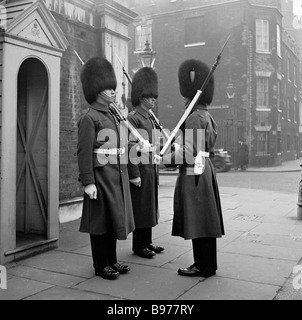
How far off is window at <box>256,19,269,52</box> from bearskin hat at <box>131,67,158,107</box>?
21.8 m

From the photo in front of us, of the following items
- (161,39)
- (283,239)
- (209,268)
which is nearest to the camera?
(209,268)

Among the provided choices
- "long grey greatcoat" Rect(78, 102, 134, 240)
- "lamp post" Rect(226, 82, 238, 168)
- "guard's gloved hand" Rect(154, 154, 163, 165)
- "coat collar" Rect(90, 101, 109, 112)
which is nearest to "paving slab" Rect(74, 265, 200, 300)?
"long grey greatcoat" Rect(78, 102, 134, 240)

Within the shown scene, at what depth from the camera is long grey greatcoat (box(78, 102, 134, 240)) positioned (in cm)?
427

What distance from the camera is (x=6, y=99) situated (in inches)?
186

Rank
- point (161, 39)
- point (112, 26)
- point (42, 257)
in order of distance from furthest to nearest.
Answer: point (161, 39) < point (112, 26) < point (42, 257)

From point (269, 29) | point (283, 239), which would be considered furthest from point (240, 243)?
point (269, 29)

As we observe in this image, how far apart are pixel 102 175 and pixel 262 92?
23.2m

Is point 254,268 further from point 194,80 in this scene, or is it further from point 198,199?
point 194,80

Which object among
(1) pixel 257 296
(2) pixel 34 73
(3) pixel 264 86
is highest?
(3) pixel 264 86

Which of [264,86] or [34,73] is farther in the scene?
[264,86]

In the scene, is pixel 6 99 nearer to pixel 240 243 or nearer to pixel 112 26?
pixel 240 243

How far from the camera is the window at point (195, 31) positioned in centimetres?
2606

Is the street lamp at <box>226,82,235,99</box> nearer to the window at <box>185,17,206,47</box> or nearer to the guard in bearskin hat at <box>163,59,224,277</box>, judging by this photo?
the window at <box>185,17,206,47</box>

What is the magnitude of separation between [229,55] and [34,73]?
69.6ft
